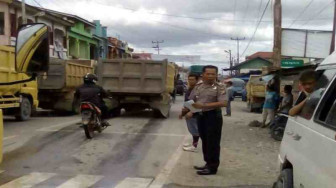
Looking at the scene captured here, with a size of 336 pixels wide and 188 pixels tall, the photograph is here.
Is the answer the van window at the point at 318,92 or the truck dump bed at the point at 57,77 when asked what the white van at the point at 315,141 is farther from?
the truck dump bed at the point at 57,77

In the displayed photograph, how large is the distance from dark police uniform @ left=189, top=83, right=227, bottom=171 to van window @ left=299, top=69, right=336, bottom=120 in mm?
2927

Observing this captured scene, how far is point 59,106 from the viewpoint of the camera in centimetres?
1766

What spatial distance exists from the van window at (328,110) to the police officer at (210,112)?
11.1ft

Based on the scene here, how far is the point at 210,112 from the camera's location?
693 cm

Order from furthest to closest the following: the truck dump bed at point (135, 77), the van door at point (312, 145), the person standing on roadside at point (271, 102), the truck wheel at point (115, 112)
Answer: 1. the truck wheel at point (115, 112)
2. the truck dump bed at point (135, 77)
3. the person standing on roadside at point (271, 102)
4. the van door at point (312, 145)

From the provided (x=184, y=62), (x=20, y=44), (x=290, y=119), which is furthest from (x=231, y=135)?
(x=184, y=62)

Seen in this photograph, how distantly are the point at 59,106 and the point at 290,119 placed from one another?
14243 millimetres

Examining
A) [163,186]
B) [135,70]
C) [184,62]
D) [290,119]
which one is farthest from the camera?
[184,62]

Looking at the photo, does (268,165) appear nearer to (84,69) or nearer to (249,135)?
(249,135)

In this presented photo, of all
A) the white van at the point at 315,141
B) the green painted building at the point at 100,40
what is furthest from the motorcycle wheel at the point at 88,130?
the green painted building at the point at 100,40

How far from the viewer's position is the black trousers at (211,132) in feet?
22.7

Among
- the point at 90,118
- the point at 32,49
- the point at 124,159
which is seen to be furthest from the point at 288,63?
the point at 32,49

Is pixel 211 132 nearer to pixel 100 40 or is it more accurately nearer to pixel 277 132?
pixel 277 132

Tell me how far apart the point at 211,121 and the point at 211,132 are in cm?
17
